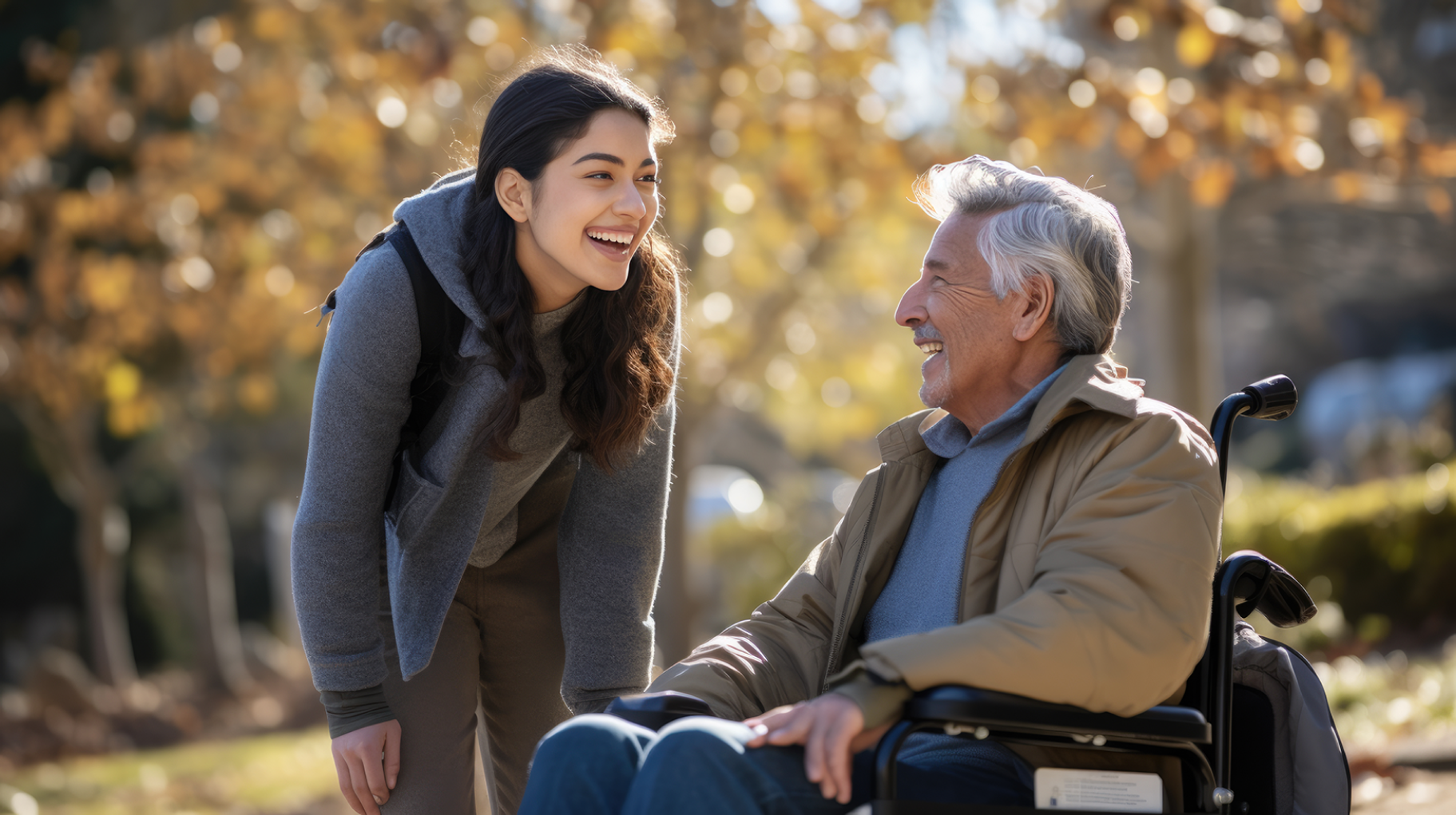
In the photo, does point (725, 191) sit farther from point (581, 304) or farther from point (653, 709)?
point (653, 709)

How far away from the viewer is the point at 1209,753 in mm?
1946

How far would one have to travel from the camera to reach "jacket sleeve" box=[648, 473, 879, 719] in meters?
2.16

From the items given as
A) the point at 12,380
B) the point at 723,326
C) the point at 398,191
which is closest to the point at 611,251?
the point at 398,191

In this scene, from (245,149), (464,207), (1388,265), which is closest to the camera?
(464,207)

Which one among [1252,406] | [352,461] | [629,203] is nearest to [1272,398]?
[1252,406]

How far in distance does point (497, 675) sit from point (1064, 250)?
4.49ft

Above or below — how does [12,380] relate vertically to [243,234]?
below

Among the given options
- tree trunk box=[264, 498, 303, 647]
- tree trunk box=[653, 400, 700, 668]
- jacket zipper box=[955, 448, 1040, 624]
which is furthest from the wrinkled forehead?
tree trunk box=[264, 498, 303, 647]

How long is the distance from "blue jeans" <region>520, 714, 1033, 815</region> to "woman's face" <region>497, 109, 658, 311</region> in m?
0.81

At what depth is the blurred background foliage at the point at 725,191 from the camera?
490 cm

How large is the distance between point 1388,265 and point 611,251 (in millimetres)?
17243

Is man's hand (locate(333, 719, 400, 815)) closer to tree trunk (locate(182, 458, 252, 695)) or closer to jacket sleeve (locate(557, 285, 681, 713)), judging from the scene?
jacket sleeve (locate(557, 285, 681, 713))

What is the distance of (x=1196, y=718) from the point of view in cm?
175

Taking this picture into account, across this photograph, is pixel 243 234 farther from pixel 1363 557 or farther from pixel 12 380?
pixel 1363 557
